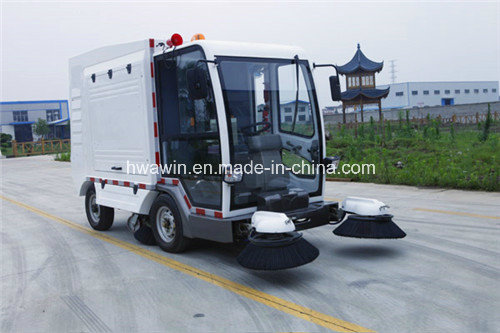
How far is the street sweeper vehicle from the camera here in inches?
214

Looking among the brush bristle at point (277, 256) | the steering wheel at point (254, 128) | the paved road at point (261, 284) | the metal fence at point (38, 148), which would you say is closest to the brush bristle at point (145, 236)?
the paved road at point (261, 284)

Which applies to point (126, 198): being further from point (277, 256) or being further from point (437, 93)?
point (437, 93)

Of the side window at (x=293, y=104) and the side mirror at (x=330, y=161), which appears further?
the side mirror at (x=330, y=161)

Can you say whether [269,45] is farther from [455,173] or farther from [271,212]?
[455,173]

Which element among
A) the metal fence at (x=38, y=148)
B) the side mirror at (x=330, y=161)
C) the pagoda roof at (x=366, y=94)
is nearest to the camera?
the side mirror at (x=330, y=161)

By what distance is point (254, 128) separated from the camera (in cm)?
600

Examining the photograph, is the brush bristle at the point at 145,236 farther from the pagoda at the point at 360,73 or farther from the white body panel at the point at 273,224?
the pagoda at the point at 360,73

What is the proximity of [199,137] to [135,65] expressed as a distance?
1.57 meters

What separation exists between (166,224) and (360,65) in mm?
34048

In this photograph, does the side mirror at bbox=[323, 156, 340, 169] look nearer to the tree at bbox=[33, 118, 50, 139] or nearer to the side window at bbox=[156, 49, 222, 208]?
the side window at bbox=[156, 49, 222, 208]

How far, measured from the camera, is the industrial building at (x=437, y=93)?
8650 centimetres

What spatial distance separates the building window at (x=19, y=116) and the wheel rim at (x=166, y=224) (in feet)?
266

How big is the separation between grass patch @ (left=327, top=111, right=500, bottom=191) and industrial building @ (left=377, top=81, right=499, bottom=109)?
70.4 m

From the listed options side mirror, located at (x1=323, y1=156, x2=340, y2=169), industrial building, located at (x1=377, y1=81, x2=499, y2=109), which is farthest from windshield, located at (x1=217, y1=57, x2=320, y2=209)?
industrial building, located at (x1=377, y1=81, x2=499, y2=109)
